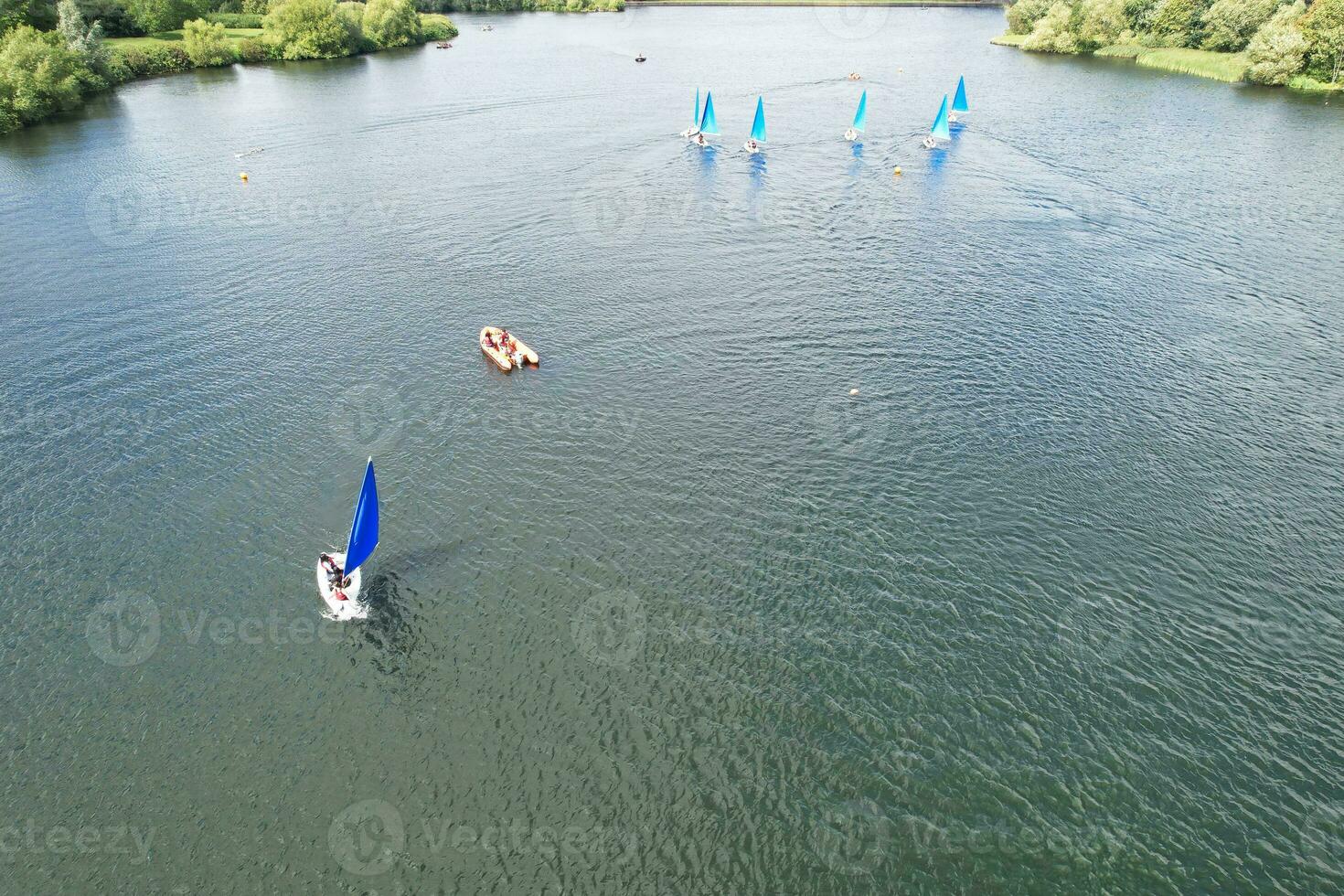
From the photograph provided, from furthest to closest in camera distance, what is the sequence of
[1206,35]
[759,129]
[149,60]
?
[149,60] < [1206,35] < [759,129]

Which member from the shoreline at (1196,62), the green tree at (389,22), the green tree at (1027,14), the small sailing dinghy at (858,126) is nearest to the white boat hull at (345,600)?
the small sailing dinghy at (858,126)

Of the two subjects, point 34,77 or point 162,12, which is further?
point 162,12

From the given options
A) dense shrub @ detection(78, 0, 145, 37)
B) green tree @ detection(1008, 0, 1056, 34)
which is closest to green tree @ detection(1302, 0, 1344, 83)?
green tree @ detection(1008, 0, 1056, 34)

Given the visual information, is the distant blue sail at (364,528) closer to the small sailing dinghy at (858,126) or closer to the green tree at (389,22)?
→ the small sailing dinghy at (858,126)

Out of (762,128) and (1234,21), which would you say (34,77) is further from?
(1234,21)

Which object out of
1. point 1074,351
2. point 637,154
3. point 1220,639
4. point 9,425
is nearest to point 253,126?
point 637,154

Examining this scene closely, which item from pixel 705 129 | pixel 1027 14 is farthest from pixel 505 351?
pixel 1027 14

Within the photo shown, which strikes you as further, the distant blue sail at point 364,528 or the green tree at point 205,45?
the green tree at point 205,45
